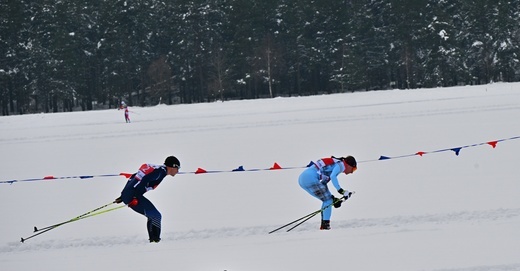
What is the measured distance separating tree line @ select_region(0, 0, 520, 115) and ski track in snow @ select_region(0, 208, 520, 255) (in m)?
49.1

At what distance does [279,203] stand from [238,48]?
5196cm

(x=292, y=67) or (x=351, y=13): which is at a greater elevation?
(x=351, y=13)

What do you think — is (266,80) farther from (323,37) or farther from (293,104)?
(293,104)

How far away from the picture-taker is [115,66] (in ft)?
210

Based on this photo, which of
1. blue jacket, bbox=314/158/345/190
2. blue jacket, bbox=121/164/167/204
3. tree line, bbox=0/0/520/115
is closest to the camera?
blue jacket, bbox=121/164/167/204

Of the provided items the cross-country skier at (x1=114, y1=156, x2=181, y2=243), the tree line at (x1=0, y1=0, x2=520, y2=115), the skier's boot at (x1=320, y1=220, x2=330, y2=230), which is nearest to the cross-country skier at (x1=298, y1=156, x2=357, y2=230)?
the skier's boot at (x1=320, y1=220, x2=330, y2=230)

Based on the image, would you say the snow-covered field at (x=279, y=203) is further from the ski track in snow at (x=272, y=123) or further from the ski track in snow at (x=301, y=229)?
the ski track in snow at (x=272, y=123)

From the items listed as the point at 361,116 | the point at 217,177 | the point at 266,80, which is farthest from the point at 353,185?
the point at 266,80

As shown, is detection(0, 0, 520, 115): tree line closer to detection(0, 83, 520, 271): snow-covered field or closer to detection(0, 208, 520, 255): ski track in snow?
detection(0, 83, 520, 271): snow-covered field

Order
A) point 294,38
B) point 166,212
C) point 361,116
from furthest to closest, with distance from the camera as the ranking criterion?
1. point 294,38
2. point 361,116
3. point 166,212

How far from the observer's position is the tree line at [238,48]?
6000 centimetres

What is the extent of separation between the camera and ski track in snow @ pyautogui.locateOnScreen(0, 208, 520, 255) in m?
9.61

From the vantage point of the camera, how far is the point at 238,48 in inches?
2468

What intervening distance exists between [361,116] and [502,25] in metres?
35.6
